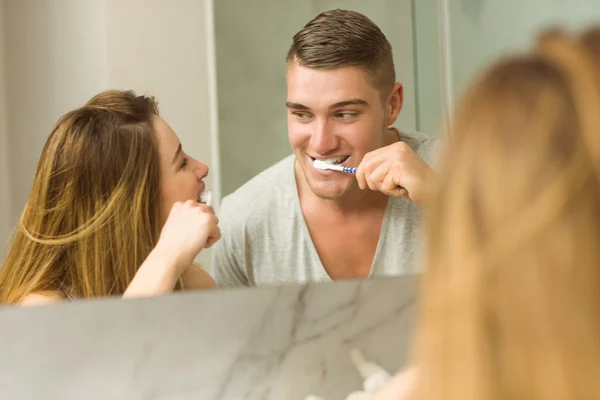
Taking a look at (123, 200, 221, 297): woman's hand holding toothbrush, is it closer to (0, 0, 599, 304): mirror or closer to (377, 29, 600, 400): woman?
(0, 0, 599, 304): mirror

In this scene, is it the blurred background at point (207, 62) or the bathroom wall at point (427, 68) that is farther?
the bathroom wall at point (427, 68)

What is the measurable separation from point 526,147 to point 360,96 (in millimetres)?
428

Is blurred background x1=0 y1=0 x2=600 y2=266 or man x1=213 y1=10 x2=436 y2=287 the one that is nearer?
blurred background x1=0 y1=0 x2=600 y2=266

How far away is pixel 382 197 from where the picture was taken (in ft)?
3.35

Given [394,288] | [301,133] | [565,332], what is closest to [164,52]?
[301,133]

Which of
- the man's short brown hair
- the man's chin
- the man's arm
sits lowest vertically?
the man's arm

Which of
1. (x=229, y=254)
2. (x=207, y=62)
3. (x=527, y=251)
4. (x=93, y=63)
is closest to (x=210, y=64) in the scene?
(x=207, y=62)

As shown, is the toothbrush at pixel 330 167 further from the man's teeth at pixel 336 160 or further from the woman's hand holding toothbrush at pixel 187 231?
the woman's hand holding toothbrush at pixel 187 231

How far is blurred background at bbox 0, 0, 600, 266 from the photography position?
0.85m

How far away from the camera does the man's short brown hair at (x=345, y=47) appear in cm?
95

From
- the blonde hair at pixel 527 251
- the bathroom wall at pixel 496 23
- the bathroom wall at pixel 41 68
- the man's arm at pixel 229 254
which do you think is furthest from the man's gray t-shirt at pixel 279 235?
the blonde hair at pixel 527 251

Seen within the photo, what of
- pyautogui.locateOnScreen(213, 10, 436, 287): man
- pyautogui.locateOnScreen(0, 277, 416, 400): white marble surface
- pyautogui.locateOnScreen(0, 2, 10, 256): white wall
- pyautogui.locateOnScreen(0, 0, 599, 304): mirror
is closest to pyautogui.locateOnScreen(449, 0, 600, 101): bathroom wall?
pyautogui.locateOnScreen(0, 0, 599, 304): mirror

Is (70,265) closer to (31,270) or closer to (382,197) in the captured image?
(31,270)

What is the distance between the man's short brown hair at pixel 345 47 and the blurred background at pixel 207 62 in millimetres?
12
